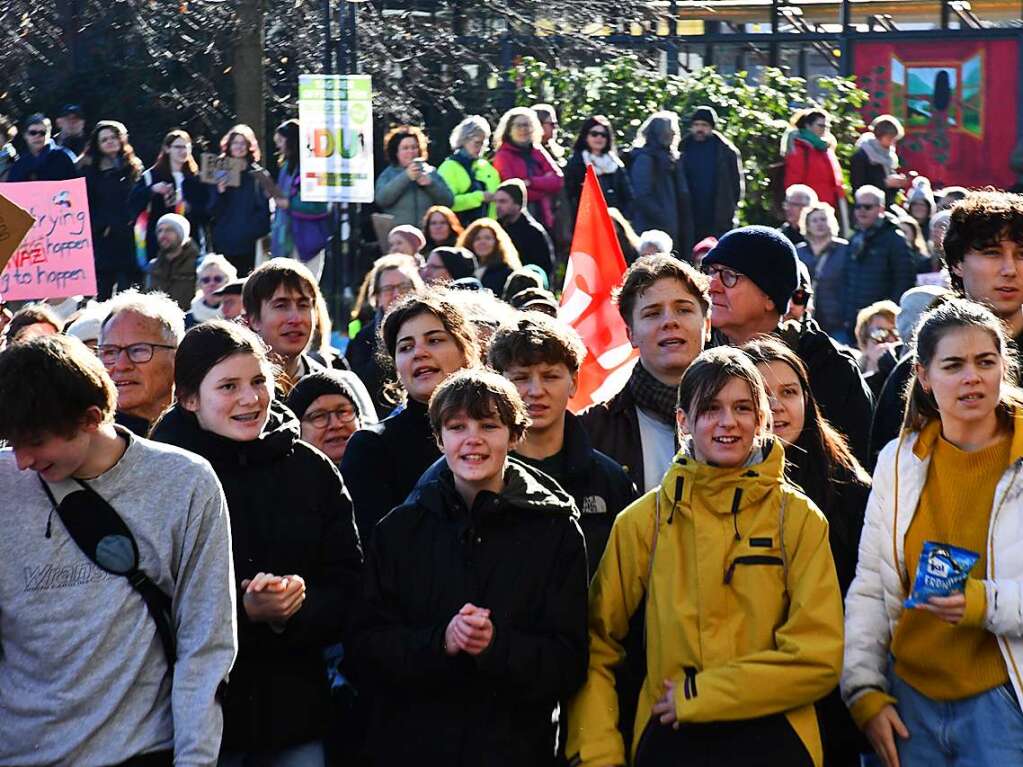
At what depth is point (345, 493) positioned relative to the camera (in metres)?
5.75

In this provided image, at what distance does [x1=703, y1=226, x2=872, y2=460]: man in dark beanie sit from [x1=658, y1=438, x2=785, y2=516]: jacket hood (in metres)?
1.36

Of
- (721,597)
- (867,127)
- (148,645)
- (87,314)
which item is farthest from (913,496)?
(867,127)

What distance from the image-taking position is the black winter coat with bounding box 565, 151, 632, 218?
54.3ft

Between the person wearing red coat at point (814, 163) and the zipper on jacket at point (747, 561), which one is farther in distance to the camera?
the person wearing red coat at point (814, 163)

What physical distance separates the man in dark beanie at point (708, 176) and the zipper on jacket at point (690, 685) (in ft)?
40.2

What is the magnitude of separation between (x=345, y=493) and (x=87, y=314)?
11.0 feet

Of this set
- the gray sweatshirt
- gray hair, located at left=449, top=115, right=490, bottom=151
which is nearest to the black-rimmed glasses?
the gray sweatshirt

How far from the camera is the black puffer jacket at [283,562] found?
5.55m

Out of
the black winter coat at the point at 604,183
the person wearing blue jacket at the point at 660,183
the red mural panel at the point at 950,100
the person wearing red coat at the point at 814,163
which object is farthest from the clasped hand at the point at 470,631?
the red mural panel at the point at 950,100

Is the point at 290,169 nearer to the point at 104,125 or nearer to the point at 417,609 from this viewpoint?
the point at 104,125

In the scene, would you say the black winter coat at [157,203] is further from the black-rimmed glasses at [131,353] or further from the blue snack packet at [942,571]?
the blue snack packet at [942,571]

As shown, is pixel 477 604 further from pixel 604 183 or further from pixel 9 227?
pixel 604 183

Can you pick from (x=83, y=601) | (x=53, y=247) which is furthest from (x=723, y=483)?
(x=53, y=247)

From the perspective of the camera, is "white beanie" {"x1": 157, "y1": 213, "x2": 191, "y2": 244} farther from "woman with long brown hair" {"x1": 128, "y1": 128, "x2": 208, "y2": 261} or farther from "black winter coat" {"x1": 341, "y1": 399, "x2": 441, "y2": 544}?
"black winter coat" {"x1": 341, "y1": 399, "x2": 441, "y2": 544}
